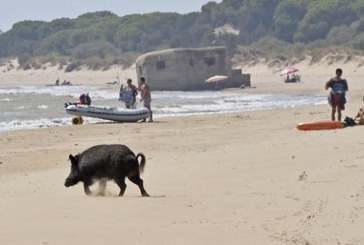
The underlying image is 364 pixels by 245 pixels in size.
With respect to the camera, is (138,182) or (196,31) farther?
(196,31)

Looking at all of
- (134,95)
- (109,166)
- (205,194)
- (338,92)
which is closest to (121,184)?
(109,166)

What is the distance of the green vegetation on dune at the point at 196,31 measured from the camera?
112 meters

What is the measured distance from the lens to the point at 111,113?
2628 centimetres

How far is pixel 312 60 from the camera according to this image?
71.7 meters

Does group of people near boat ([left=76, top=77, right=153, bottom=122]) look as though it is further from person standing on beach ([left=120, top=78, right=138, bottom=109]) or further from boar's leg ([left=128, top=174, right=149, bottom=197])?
boar's leg ([left=128, top=174, right=149, bottom=197])

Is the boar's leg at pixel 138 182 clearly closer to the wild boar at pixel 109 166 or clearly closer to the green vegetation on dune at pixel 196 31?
the wild boar at pixel 109 166

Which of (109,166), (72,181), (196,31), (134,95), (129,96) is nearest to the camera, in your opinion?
(109,166)

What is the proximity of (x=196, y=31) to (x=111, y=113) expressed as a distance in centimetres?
10395

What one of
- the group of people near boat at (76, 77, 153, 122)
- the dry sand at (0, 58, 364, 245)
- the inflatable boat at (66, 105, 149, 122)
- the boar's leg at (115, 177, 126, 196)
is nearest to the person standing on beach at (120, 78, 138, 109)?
the group of people near boat at (76, 77, 153, 122)

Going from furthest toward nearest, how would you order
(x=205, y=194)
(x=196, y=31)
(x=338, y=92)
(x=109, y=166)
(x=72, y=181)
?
(x=196, y=31), (x=338, y=92), (x=72, y=181), (x=109, y=166), (x=205, y=194)

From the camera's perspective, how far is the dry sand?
7.31m

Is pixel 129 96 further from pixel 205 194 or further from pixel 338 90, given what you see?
pixel 205 194

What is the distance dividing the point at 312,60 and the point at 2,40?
388 feet

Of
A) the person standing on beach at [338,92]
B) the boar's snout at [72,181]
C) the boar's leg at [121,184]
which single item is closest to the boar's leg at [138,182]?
the boar's leg at [121,184]
